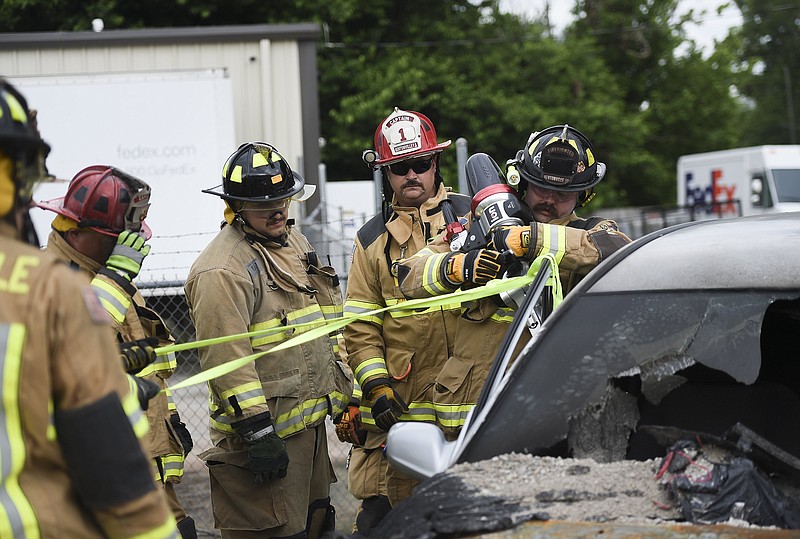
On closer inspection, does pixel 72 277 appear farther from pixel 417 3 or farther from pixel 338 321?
pixel 417 3

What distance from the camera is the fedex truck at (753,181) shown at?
18.9 meters

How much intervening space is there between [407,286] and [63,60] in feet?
29.9

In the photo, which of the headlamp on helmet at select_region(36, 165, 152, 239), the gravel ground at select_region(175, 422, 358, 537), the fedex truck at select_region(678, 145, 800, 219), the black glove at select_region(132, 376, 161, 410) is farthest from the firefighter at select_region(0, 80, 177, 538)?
the fedex truck at select_region(678, 145, 800, 219)

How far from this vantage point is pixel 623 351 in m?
2.78

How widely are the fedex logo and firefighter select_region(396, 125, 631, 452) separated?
1611cm

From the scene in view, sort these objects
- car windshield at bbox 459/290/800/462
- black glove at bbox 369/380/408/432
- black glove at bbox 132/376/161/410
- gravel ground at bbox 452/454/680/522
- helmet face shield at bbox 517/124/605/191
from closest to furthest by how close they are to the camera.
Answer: gravel ground at bbox 452/454/680/522 < black glove at bbox 132/376/161/410 < car windshield at bbox 459/290/800/462 < helmet face shield at bbox 517/124/605/191 < black glove at bbox 369/380/408/432

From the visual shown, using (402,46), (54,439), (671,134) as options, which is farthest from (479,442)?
(671,134)

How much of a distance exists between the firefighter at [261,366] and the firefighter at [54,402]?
5.72 feet

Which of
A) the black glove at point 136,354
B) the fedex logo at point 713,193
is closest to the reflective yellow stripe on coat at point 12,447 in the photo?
the black glove at point 136,354

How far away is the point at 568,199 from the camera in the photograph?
12.3 ft

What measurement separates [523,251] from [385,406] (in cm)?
101

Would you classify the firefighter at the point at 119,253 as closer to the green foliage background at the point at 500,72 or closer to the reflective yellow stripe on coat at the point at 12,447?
the reflective yellow stripe on coat at the point at 12,447

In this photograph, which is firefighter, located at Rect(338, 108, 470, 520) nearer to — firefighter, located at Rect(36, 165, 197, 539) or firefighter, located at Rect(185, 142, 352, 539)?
firefighter, located at Rect(185, 142, 352, 539)

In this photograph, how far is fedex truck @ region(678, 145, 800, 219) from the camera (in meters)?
18.9
